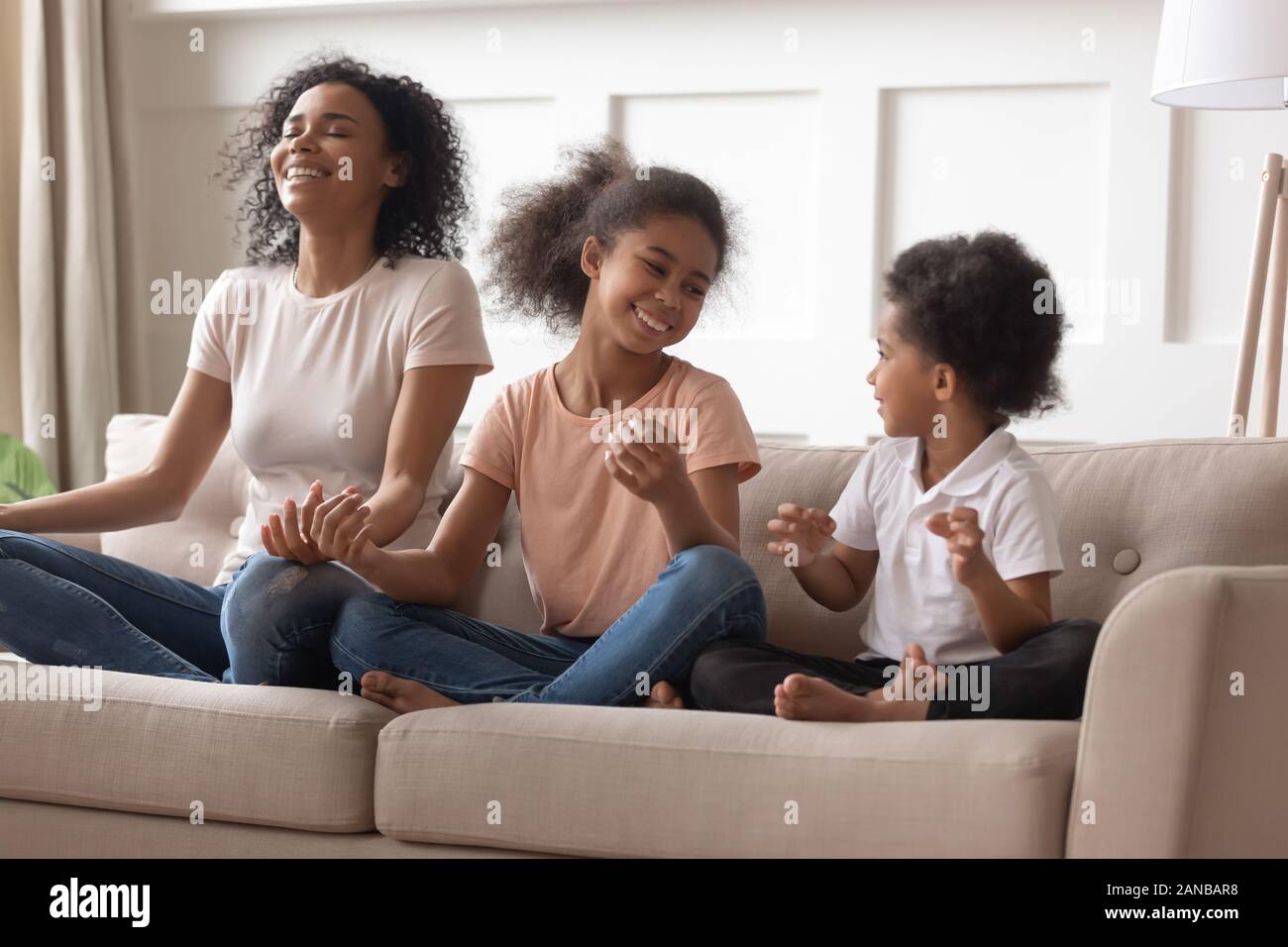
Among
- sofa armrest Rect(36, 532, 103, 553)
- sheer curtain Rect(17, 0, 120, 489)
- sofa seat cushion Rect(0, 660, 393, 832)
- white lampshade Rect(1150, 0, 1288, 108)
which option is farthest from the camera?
sheer curtain Rect(17, 0, 120, 489)

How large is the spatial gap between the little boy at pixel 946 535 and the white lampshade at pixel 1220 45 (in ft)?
1.74

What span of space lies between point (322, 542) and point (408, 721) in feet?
0.70

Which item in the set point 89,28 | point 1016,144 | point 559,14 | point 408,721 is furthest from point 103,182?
point 408,721

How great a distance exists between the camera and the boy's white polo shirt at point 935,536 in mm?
1575

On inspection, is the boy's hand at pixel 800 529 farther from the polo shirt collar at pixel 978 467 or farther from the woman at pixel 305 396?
the woman at pixel 305 396

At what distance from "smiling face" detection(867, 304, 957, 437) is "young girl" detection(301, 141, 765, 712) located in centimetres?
17

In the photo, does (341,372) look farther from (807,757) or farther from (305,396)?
(807,757)

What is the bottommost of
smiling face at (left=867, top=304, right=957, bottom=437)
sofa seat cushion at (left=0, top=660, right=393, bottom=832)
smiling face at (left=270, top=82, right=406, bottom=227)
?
sofa seat cushion at (left=0, top=660, right=393, bottom=832)

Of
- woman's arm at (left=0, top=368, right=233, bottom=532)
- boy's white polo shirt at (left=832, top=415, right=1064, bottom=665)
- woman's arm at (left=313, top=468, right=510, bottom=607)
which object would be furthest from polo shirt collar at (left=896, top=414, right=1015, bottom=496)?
woman's arm at (left=0, top=368, right=233, bottom=532)

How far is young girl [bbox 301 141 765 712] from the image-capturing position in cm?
155

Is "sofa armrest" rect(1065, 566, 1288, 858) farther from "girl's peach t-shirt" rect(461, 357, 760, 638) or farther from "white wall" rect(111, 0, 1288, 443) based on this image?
"white wall" rect(111, 0, 1288, 443)

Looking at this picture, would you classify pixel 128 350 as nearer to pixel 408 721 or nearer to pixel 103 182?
pixel 103 182

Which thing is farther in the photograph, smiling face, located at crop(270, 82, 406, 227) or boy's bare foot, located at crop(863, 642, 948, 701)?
smiling face, located at crop(270, 82, 406, 227)

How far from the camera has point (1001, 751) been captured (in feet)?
4.17
